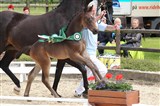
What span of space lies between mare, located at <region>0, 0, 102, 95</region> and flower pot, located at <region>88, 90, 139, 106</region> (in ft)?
10.4

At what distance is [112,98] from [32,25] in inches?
150

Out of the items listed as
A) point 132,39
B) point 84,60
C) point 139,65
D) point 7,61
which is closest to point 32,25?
point 7,61

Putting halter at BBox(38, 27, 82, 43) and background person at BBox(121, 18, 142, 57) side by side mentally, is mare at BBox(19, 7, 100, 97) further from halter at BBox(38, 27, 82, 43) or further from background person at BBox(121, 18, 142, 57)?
background person at BBox(121, 18, 142, 57)

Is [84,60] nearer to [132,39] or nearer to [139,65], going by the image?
[139,65]

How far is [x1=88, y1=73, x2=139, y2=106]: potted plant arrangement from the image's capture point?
6.47 m

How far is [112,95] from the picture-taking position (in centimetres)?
654

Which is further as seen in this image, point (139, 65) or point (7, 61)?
point (139, 65)

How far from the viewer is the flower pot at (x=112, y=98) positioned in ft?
21.2

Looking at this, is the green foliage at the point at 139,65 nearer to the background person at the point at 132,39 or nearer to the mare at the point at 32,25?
the background person at the point at 132,39

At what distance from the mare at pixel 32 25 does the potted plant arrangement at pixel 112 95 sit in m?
3.10

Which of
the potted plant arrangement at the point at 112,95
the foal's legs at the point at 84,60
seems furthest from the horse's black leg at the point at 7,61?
the potted plant arrangement at the point at 112,95

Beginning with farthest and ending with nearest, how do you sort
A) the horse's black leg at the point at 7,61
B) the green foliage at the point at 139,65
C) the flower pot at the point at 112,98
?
the green foliage at the point at 139,65 < the horse's black leg at the point at 7,61 < the flower pot at the point at 112,98

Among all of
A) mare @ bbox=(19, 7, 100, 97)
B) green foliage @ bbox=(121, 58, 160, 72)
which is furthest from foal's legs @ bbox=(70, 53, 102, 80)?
green foliage @ bbox=(121, 58, 160, 72)

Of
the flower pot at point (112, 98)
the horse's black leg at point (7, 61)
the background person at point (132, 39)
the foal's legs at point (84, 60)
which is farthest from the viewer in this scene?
the background person at point (132, 39)
